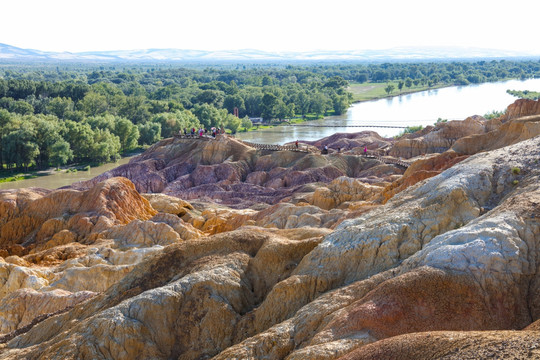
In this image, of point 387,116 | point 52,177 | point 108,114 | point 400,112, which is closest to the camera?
point 52,177

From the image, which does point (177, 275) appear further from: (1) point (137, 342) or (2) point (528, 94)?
(2) point (528, 94)

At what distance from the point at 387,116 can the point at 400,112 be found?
904 cm

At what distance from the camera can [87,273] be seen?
32.1 metres

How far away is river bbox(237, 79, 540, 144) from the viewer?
4678 inches

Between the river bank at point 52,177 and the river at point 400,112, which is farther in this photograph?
the river at point 400,112

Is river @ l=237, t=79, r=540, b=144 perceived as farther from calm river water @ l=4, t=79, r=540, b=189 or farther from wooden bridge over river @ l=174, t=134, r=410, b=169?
wooden bridge over river @ l=174, t=134, r=410, b=169

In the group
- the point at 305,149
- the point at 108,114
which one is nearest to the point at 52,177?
the point at 108,114

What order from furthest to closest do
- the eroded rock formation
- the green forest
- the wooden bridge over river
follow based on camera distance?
the green forest < the wooden bridge over river < the eroded rock formation

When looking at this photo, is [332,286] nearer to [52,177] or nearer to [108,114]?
[52,177]

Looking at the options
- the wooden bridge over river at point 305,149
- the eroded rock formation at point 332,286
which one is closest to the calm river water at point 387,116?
the wooden bridge over river at point 305,149

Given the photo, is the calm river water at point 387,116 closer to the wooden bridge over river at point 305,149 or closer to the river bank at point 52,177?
the river bank at point 52,177

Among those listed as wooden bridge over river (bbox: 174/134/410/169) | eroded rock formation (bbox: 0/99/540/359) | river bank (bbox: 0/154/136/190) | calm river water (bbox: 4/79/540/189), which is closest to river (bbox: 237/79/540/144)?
calm river water (bbox: 4/79/540/189)

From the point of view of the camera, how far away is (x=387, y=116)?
146 meters

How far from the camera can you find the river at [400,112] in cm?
11881
